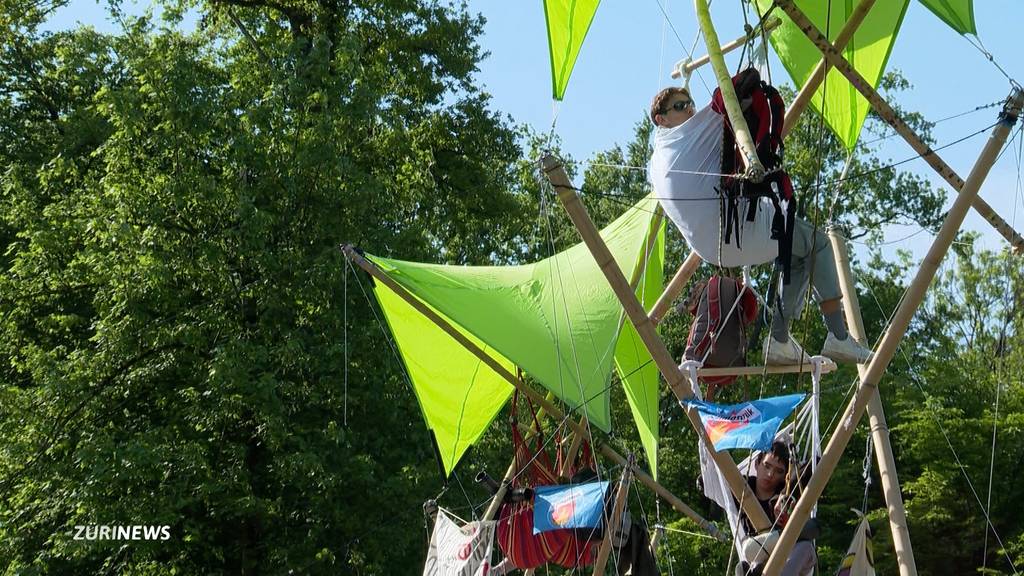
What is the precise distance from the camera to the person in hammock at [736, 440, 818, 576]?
605 cm

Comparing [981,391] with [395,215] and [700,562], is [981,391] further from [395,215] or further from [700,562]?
[395,215]

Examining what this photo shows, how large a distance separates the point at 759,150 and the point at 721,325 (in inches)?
72.8

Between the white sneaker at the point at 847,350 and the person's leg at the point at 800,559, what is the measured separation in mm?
837

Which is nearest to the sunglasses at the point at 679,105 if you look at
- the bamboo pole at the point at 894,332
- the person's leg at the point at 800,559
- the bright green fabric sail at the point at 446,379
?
the bamboo pole at the point at 894,332

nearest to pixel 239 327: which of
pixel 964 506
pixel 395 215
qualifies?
pixel 395 215

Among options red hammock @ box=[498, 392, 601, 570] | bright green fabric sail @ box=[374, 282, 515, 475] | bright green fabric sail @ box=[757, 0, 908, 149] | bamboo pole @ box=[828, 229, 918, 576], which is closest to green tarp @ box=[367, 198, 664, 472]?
bright green fabric sail @ box=[374, 282, 515, 475]

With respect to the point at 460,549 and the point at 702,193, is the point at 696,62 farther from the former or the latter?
the point at 460,549

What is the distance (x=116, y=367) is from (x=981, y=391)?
13411mm

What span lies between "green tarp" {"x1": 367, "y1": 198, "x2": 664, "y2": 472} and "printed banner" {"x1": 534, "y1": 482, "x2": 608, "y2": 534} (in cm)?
43

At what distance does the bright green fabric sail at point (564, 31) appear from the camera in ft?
26.2

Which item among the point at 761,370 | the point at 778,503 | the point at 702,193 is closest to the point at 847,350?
the point at 761,370

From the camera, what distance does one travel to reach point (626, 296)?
18.6ft

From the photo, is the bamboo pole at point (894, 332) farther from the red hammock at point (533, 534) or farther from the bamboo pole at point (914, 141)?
the red hammock at point (533, 534)

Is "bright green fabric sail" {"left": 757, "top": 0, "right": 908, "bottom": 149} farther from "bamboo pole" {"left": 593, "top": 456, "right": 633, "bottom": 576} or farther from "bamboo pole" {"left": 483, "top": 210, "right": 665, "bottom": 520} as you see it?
"bamboo pole" {"left": 593, "top": 456, "right": 633, "bottom": 576}
